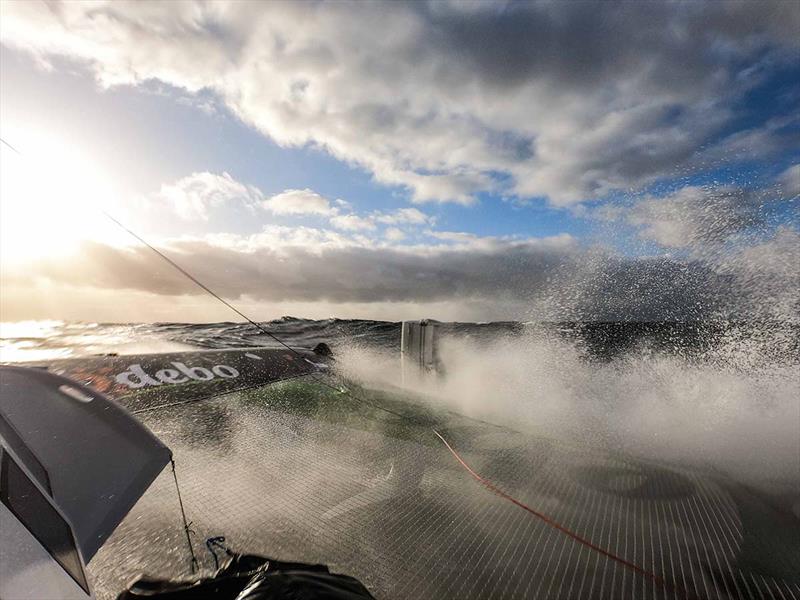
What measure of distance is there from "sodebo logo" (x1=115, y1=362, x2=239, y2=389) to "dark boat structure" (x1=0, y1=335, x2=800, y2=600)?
2.95 meters

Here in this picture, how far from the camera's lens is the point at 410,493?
6531 mm

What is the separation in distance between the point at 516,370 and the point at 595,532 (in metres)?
15.3

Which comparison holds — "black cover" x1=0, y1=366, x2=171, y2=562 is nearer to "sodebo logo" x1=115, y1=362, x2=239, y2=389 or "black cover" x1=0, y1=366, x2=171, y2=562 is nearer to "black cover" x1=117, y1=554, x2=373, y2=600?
"black cover" x1=117, y1=554, x2=373, y2=600

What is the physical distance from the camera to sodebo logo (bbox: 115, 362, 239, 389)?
462 inches

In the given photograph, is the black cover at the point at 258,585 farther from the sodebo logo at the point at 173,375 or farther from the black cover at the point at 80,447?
the sodebo logo at the point at 173,375

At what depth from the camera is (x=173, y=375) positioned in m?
12.5

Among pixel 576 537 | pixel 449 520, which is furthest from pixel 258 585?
pixel 576 537

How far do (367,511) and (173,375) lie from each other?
31.3 ft

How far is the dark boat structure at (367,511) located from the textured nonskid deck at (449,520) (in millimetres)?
29

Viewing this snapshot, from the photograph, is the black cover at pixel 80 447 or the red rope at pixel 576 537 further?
the red rope at pixel 576 537

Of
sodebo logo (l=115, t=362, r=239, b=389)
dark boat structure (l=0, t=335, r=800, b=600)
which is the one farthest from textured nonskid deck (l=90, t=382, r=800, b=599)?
sodebo logo (l=115, t=362, r=239, b=389)

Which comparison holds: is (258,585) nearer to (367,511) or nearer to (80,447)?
(80,447)

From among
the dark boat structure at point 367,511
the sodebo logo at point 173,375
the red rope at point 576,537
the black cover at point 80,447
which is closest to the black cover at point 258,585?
the dark boat structure at point 367,511

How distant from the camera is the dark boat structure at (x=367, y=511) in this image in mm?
3912
